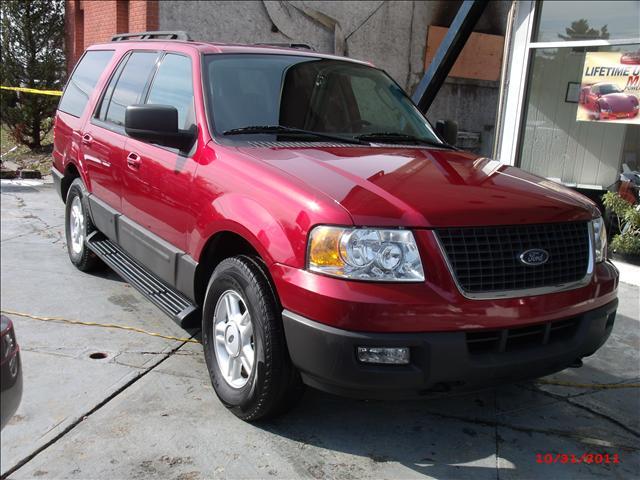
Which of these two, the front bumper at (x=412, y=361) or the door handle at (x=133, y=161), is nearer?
the front bumper at (x=412, y=361)

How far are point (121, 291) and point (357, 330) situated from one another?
10.6 ft

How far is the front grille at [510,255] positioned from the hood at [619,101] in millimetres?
4816

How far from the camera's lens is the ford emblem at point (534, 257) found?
112 inches

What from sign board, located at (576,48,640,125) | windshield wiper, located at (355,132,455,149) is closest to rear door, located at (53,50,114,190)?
windshield wiper, located at (355,132,455,149)

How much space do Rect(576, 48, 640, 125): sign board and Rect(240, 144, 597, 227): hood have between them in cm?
438

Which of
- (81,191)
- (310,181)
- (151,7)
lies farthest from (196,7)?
(310,181)

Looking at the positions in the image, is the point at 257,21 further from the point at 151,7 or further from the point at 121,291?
the point at 121,291

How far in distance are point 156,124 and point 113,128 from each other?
1.40 meters

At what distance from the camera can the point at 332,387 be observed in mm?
2758

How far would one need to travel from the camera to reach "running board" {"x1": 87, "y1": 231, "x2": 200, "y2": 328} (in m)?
3.61

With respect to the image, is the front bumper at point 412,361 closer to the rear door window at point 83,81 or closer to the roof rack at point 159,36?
the roof rack at point 159,36

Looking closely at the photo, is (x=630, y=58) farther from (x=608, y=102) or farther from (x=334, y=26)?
(x=334, y=26)

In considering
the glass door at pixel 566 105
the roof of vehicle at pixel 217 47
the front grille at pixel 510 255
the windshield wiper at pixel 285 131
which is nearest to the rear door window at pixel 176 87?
the roof of vehicle at pixel 217 47

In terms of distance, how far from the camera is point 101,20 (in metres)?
12.2
